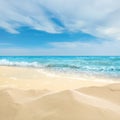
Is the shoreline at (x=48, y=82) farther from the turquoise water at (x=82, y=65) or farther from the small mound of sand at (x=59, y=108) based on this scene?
the turquoise water at (x=82, y=65)

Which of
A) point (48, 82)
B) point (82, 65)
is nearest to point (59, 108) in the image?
point (48, 82)

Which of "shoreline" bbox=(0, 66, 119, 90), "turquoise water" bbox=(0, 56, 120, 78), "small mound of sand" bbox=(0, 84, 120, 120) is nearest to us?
"small mound of sand" bbox=(0, 84, 120, 120)

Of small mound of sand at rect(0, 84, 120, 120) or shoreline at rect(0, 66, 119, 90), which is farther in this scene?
shoreline at rect(0, 66, 119, 90)

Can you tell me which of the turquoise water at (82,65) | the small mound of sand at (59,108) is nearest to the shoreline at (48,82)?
the small mound of sand at (59,108)

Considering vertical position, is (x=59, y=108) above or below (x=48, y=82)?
above

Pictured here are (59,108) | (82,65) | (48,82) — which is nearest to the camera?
(59,108)

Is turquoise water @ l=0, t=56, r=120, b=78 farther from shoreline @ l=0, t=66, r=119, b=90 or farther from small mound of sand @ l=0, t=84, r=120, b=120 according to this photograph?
small mound of sand @ l=0, t=84, r=120, b=120

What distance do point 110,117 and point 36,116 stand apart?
64 cm

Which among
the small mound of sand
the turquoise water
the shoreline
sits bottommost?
the turquoise water

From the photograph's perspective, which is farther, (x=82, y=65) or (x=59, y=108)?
(x=82, y=65)

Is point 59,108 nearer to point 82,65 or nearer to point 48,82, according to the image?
point 48,82

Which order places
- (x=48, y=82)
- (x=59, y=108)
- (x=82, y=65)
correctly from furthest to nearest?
(x=82, y=65)
(x=48, y=82)
(x=59, y=108)

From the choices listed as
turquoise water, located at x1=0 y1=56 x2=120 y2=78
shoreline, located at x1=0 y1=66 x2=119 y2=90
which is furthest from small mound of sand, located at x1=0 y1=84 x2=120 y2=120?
turquoise water, located at x1=0 y1=56 x2=120 y2=78

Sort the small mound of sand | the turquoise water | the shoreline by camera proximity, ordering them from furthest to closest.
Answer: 1. the turquoise water
2. the shoreline
3. the small mound of sand
